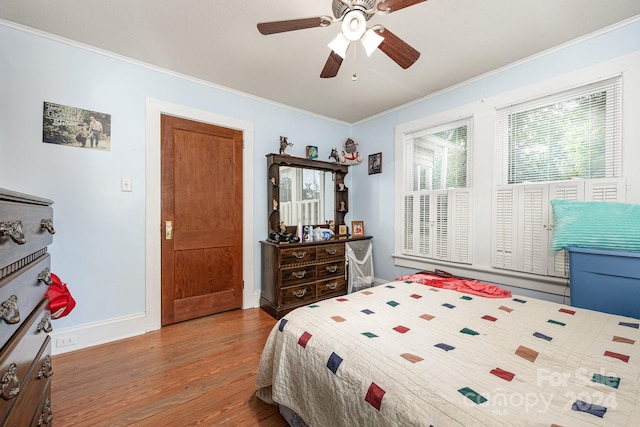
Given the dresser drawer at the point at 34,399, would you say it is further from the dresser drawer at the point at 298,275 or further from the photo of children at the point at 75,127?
the dresser drawer at the point at 298,275

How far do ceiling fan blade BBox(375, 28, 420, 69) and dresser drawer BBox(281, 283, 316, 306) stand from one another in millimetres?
2318

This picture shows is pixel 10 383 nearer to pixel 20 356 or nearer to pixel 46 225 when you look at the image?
pixel 20 356

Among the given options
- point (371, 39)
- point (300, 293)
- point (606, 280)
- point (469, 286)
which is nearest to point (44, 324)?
point (371, 39)

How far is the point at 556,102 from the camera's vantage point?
2240mm

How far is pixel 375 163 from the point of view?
3631 mm

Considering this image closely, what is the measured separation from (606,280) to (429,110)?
2.21 meters

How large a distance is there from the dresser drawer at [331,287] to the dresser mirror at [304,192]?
780 millimetres

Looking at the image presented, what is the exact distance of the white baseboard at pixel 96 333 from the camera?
6.76ft

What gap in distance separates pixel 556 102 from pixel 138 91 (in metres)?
3.74

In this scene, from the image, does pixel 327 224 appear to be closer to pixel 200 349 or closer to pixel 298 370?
pixel 200 349

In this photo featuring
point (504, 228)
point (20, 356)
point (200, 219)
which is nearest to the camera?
point (20, 356)

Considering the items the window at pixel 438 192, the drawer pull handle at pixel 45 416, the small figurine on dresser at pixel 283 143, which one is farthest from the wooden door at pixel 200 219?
the window at pixel 438 192

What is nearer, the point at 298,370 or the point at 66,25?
the point at 298,370

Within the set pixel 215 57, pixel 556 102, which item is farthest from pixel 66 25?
pixel 556 102
